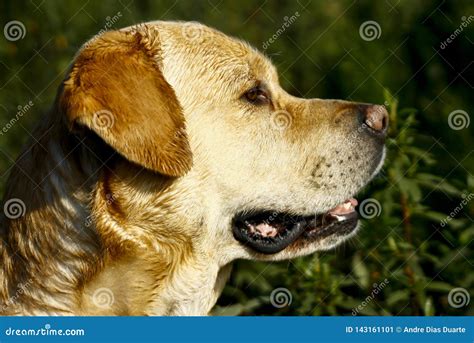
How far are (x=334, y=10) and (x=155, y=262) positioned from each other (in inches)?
146

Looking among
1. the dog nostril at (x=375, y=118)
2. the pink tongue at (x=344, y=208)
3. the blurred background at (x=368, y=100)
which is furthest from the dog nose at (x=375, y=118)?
the blurred background at (x=368, y=100)

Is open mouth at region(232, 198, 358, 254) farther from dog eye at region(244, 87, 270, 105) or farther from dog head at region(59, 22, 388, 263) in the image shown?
dog eye at region(244, 87, 270, 105)

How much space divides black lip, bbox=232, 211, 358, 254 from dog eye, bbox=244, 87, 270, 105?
483mm

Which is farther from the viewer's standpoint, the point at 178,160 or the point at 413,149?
the point at 413,149

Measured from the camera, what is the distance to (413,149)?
499 cm

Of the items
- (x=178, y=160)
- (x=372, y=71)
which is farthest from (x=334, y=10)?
(x=178, y=160)

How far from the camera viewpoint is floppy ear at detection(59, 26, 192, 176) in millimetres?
3439

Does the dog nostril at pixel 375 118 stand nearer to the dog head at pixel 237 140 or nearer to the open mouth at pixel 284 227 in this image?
the dog head at pixel 237 140

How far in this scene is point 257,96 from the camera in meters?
4.05

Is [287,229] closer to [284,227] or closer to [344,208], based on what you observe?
[284,227]

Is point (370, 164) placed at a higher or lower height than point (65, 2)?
higher

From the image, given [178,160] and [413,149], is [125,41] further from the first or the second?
[413,149]

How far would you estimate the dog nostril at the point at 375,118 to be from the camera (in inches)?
160

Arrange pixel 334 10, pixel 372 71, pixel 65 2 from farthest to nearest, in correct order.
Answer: pixel 65 2 < pixel 334 10 < pixel 372 71
